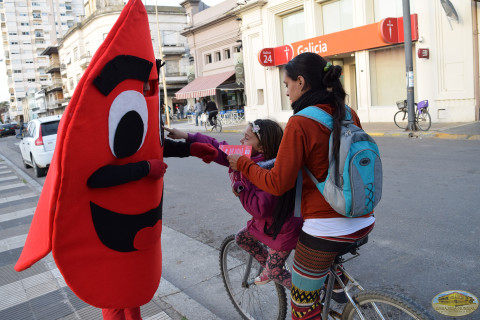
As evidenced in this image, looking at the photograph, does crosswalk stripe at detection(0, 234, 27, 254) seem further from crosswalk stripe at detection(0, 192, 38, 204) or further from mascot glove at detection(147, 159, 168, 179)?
mascot glove at detection(147, 159, 168, 179)

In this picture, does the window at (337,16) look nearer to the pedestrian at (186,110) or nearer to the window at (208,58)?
the window at (208,58)

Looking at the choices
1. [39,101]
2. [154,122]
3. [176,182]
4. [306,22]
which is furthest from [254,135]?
[39,101]

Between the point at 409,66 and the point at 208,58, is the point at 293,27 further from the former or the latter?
the point at 208,58

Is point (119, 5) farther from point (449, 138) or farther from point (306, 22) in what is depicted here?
point (449, 138)

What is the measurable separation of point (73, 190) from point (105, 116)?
14.0 inches

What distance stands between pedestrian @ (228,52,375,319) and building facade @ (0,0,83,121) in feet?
337

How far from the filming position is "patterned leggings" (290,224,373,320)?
205 cm

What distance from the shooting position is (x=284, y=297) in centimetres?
273

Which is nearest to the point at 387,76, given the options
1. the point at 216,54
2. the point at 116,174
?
the point at 116,174

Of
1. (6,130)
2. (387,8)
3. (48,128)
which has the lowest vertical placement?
(48,128)

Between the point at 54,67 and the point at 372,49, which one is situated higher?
the point at 54,67

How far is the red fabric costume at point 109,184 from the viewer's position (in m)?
1.84

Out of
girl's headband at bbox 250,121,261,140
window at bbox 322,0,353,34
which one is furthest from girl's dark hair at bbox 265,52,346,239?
window at bbox 322,0,353,34

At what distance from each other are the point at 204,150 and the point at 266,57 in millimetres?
20400
